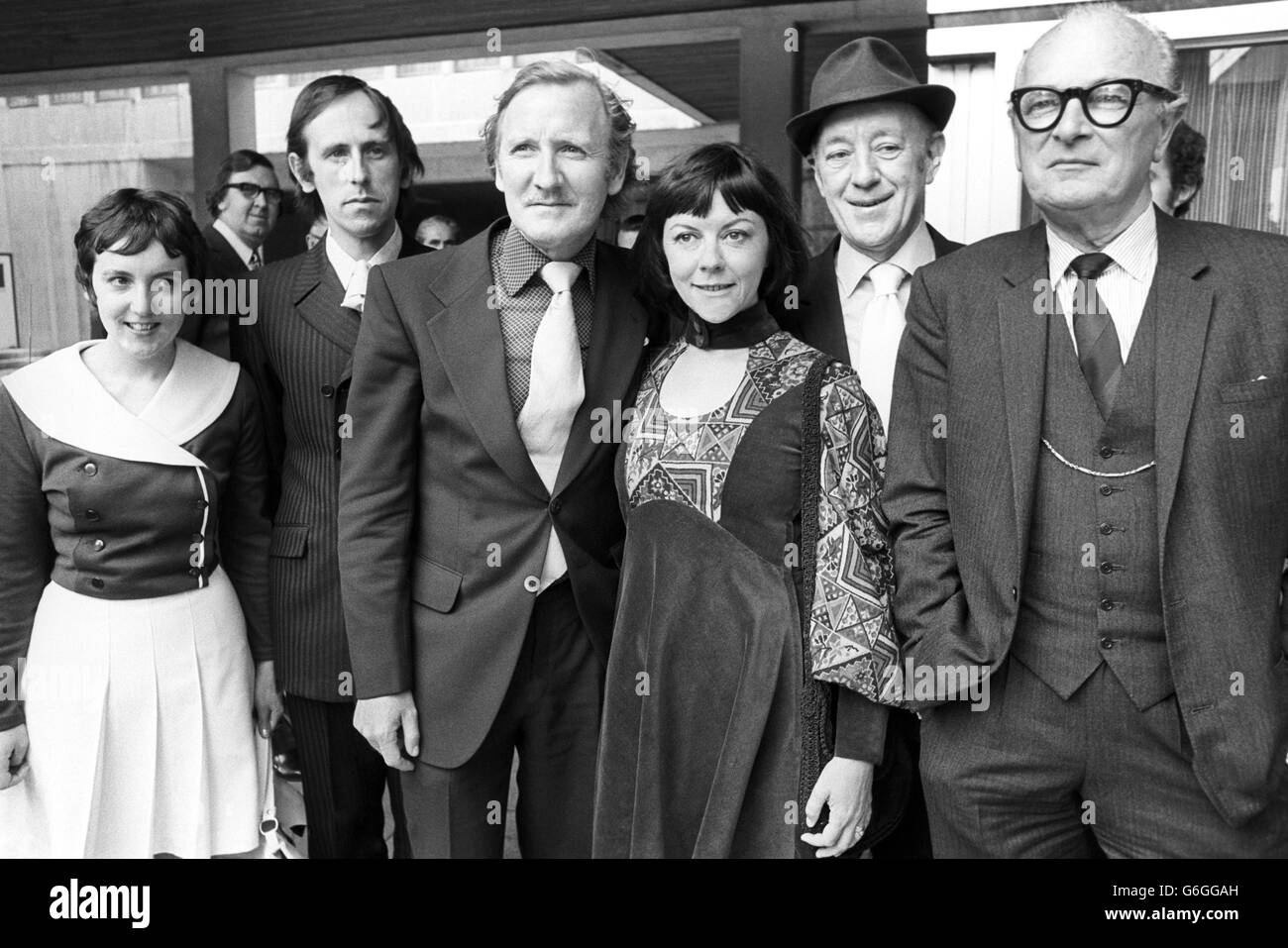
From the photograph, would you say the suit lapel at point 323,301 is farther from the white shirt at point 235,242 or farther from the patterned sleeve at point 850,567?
the patterned sleeve at point 850,567

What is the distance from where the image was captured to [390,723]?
262cm

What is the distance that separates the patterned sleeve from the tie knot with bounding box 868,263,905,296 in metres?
0.42

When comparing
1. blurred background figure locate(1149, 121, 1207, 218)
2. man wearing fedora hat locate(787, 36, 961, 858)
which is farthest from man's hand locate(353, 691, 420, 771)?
blurred background figure locate(1149, 121, 1207, 218)

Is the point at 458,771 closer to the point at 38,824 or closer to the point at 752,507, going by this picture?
the point at 752,507

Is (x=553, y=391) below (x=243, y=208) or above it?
below

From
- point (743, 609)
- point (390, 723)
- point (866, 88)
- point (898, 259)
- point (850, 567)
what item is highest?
point (866, 88)

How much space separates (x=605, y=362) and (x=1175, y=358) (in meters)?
1.12

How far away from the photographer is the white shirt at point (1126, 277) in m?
2.19

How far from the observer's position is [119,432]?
277cm

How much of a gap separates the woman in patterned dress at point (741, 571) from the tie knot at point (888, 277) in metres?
0.25

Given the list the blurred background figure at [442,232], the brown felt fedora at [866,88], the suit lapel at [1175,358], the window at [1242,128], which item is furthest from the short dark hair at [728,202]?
the blurred background figure at [442,232]

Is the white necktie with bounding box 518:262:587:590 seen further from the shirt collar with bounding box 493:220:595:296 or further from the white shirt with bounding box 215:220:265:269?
the white shirt with bounding box 215:220:265:269

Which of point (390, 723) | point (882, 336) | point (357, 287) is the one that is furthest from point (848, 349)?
point (390, 723)

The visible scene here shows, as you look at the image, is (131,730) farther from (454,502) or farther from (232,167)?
(232,167)
